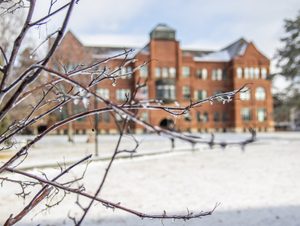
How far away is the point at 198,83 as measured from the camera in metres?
41.1

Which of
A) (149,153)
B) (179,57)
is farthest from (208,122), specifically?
(149,153)

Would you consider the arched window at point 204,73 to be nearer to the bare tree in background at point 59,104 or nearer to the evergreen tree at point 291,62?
the evergreen tree at point 291,62

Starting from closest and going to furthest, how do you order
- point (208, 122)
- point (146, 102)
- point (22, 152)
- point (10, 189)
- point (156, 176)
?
point (146, 102), point (22, 152), point (10, 189), point (156, 176), point (208, 122)

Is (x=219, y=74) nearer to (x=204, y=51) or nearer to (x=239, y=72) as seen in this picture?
(x=239, y=72)

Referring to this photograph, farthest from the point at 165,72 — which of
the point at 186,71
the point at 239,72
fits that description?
the point at 239,72

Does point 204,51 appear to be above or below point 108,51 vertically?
above

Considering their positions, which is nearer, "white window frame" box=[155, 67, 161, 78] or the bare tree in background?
the bare tree in background

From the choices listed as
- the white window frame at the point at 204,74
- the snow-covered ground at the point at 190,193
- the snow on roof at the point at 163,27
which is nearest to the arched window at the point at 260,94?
the white window frame at the point at 204,74

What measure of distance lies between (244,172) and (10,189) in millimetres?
8172

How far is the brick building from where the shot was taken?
3791 centimetres

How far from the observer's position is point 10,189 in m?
7.86

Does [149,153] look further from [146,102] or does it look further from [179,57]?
[179,57]

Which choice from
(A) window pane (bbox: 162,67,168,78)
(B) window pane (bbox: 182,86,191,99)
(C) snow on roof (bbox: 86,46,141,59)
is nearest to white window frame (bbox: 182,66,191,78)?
(B) window pane (bbox: 182,86,191,99)

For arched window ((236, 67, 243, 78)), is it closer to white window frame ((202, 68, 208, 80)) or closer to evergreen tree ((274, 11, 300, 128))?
white window frame ((202, 68, 208, 80))
